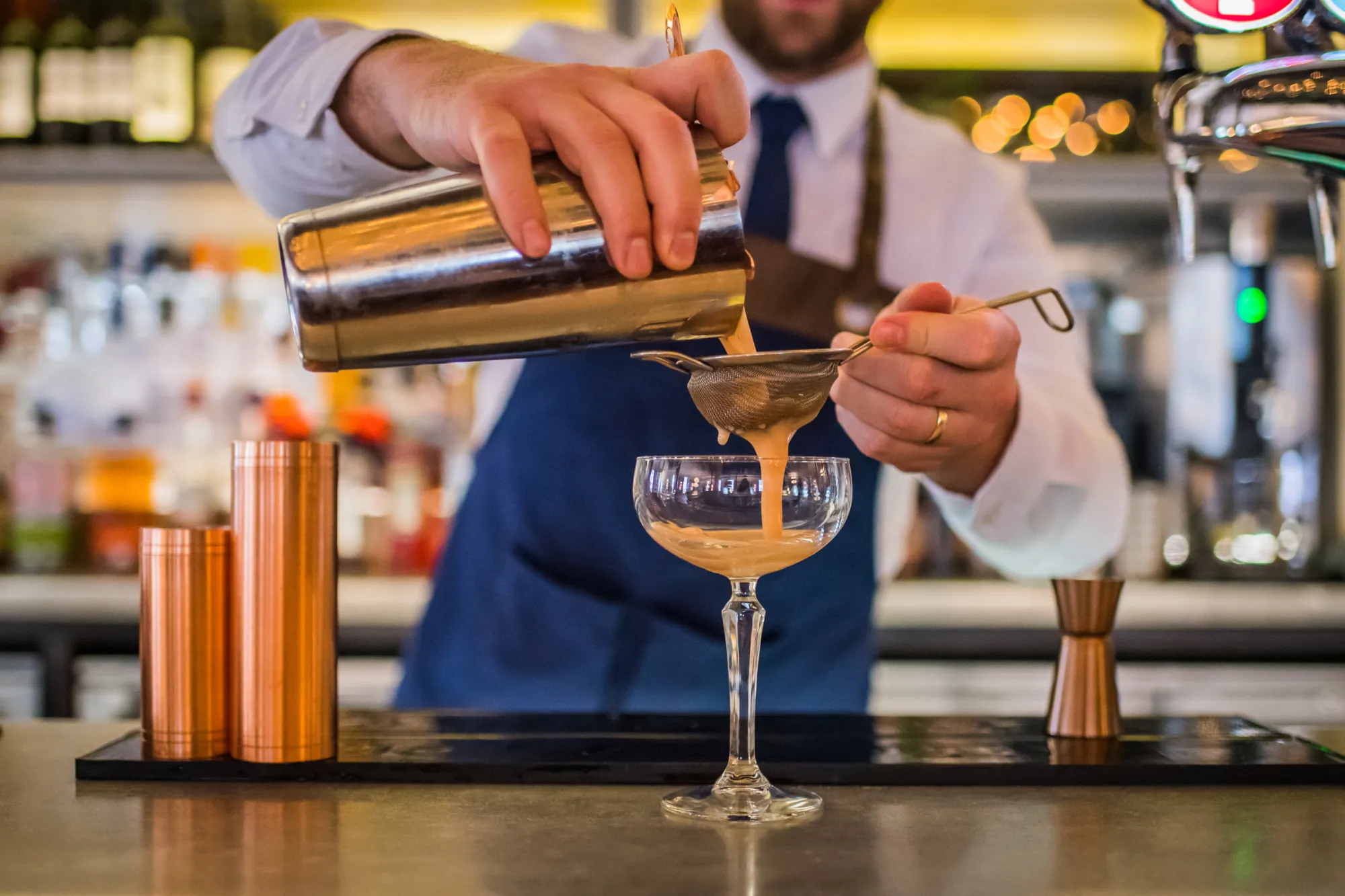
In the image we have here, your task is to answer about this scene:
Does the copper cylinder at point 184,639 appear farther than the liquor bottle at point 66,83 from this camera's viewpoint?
No

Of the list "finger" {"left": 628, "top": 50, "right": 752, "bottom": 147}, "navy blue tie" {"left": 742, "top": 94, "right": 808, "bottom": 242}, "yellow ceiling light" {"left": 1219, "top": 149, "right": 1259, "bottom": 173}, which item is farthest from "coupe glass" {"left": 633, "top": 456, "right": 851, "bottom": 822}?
"yellow ceiling light" {"left": 1219, "top": 149, "right": 1259, "bottom": 173}

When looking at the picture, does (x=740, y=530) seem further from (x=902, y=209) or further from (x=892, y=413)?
(x=902, y=209)

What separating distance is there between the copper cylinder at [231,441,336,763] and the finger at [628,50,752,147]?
0.38m

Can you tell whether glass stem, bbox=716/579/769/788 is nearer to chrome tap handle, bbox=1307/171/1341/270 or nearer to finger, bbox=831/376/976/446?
finger, bbox=831/376/976/446

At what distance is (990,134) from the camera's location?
9.57ft

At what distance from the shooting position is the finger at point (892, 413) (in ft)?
3.83

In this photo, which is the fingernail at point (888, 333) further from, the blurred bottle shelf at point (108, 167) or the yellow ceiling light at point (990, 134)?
the blurred bottle shelf at point (108, 167)

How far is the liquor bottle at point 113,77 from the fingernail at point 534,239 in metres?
2.30

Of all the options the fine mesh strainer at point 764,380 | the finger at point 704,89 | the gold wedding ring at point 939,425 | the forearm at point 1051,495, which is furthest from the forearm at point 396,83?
the forearm at point 1051,495

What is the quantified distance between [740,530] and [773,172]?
946 mm

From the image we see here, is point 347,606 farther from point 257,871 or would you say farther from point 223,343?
point 257,871

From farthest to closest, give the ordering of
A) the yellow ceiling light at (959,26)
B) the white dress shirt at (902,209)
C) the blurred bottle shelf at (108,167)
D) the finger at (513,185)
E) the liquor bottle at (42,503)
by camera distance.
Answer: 1. the yellow ceiling light at (959,26)
2. the liquor bottle at (42,503)
3. the blurred bottle shelf at (108,167)
4. the white dress shirt at (902,209)
5. the finger at (513,185)

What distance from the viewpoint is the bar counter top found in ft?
2.55

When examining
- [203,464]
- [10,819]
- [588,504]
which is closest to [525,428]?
[588,504]
